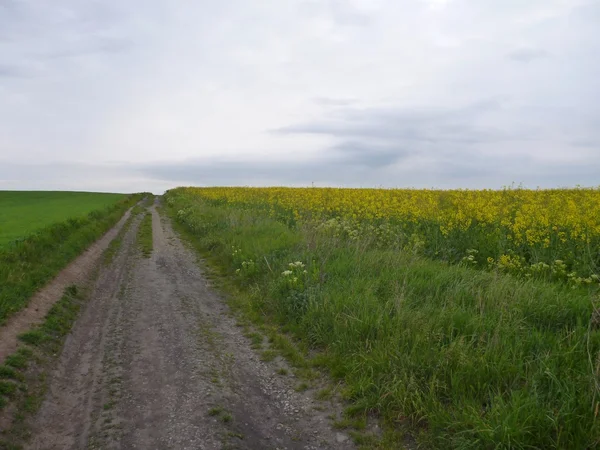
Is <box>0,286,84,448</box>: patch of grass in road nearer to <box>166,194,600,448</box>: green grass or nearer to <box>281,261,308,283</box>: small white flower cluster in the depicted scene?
<box>166,194,600,448</box>: green grass

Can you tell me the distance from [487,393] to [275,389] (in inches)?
102

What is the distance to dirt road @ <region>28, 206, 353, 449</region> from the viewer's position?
4.37 meters

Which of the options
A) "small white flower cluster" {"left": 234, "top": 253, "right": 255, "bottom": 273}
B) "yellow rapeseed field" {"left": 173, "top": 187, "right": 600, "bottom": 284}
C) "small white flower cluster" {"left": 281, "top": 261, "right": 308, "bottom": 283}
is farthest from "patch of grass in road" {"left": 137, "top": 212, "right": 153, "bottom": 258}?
"small white flower cluster" {"left": 281, "top": 261, "right": 308, "bottom": 283}

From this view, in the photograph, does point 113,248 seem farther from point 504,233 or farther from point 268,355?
point 504,233

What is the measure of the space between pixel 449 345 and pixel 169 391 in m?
3.56

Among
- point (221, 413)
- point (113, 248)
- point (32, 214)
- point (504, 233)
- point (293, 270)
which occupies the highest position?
point (504, 233)

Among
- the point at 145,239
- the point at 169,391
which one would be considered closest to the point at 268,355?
the point at 169,391

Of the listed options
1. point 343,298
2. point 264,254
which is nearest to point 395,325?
point 343,298

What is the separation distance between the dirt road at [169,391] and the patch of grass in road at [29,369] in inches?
5.6

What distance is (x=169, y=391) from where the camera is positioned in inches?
206

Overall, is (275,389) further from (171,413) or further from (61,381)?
(61,381)

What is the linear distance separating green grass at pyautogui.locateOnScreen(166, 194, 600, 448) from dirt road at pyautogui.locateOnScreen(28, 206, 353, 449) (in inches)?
31.5

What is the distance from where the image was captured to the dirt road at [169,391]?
4.37 meters

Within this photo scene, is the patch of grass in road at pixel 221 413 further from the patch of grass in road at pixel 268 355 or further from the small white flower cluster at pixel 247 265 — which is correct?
the small white flower cluster at pixel 247 265
